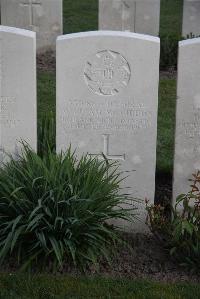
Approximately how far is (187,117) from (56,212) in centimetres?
148

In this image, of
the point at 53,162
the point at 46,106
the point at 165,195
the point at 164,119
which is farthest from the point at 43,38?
the point at 53,162

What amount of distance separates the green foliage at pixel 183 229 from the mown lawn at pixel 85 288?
335 millimetres

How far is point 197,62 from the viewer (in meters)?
5.98

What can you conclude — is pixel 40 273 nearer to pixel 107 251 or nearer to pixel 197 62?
pixel 107 251

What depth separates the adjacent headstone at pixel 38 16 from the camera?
1271 cm

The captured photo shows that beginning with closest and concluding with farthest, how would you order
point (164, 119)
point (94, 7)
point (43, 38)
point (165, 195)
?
point (165, 195), point (164, 119), point (43, 38), point (94, 7)

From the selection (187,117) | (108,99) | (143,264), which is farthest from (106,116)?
(143,264)

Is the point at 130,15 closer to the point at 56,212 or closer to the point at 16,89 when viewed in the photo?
the point at 16,89

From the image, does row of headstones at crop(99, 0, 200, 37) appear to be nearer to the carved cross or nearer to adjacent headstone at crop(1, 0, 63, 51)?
adjacent headstone at crop(1, 0, 63, 51)

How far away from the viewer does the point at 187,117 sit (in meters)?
6.12

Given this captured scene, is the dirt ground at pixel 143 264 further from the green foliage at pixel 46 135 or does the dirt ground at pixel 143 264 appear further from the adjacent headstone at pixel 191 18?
the adjacent headstone at pixel 191 18

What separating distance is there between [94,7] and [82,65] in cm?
1239

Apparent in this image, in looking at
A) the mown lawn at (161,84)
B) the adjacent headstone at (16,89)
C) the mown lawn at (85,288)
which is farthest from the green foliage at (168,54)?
the mown lawn at (85,288)

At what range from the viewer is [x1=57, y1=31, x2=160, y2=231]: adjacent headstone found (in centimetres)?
597
